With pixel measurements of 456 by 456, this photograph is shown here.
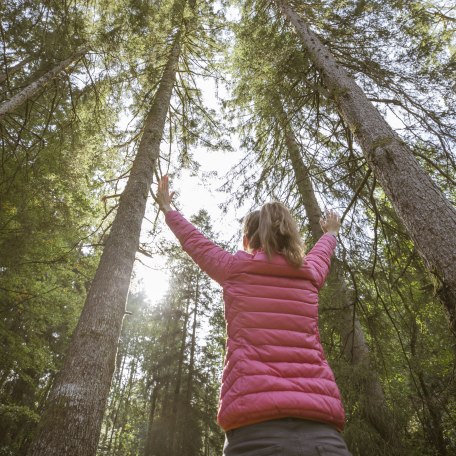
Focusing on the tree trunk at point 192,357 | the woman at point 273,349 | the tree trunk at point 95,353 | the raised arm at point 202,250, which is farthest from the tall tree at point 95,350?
the tree trunk at point 192,357

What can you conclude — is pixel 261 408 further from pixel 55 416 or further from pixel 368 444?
pixel 368 444

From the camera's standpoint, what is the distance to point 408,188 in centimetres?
278

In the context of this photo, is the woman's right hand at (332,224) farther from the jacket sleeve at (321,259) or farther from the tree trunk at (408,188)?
the tree trunk at (408,188)

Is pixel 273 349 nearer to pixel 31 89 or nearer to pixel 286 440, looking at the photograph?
pixel 286 440

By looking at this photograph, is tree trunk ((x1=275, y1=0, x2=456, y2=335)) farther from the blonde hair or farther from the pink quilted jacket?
the blonde hair

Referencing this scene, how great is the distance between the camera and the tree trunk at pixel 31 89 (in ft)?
19.0

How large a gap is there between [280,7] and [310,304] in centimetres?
707

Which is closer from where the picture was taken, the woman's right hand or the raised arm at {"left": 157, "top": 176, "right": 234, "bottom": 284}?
the raised arm at {"left": 157, "top": 176, "right": 234, "bottom": 284}

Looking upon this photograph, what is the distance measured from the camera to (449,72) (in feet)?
15.0

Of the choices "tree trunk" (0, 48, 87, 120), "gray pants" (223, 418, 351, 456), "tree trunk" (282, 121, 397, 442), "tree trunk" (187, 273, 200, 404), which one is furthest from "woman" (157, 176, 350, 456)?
"tree trunk" (187, 273, 200, 404)

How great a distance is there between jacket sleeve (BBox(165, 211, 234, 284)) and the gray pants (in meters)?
0.78

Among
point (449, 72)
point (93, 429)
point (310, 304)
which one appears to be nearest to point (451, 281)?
point (310, 304)

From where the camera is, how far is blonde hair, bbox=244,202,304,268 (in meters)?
1.86

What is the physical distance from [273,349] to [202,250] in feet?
2.56
